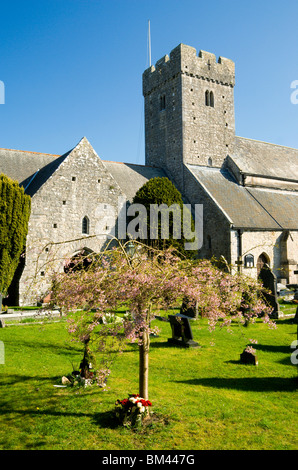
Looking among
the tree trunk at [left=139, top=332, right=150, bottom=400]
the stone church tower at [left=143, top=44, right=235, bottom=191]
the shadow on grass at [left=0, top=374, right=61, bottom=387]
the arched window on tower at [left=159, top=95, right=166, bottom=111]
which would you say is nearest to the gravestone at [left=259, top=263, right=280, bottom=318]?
the tree trunk at [left=139, top=332, right=150, bottom=400]

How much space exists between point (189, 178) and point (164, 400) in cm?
2138

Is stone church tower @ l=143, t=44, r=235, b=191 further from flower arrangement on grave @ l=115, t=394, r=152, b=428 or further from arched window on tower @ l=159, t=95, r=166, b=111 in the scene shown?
flower arrangement on grave @ l=115, t=394, r=152, b=428

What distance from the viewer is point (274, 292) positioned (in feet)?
52.5

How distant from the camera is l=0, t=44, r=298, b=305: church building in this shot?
21.0m

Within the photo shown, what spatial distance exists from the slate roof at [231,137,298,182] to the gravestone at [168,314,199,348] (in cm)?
1982

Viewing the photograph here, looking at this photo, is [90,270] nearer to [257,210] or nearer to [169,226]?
[169,226]

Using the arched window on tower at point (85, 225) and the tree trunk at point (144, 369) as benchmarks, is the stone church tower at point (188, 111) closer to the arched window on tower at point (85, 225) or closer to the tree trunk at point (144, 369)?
the arched window on tower at point (85, 225)

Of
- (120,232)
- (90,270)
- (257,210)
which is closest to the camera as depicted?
(90,270)

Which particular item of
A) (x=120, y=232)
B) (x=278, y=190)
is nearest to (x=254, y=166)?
(x=278, y=190)

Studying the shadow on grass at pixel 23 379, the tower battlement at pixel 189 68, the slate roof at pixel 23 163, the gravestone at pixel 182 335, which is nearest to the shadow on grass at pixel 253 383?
the gravestone at pixel 182 335

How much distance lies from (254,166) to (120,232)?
1502cm

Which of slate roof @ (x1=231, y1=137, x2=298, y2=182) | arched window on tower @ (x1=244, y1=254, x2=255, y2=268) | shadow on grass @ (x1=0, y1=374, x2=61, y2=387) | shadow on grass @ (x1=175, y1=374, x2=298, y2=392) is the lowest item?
shadow on grass @ (x1=175, y1=374, x2=298, y2=392)

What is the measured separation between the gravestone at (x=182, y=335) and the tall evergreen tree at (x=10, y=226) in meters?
9.64

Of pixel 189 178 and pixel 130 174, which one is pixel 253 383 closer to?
pixel 189 178
